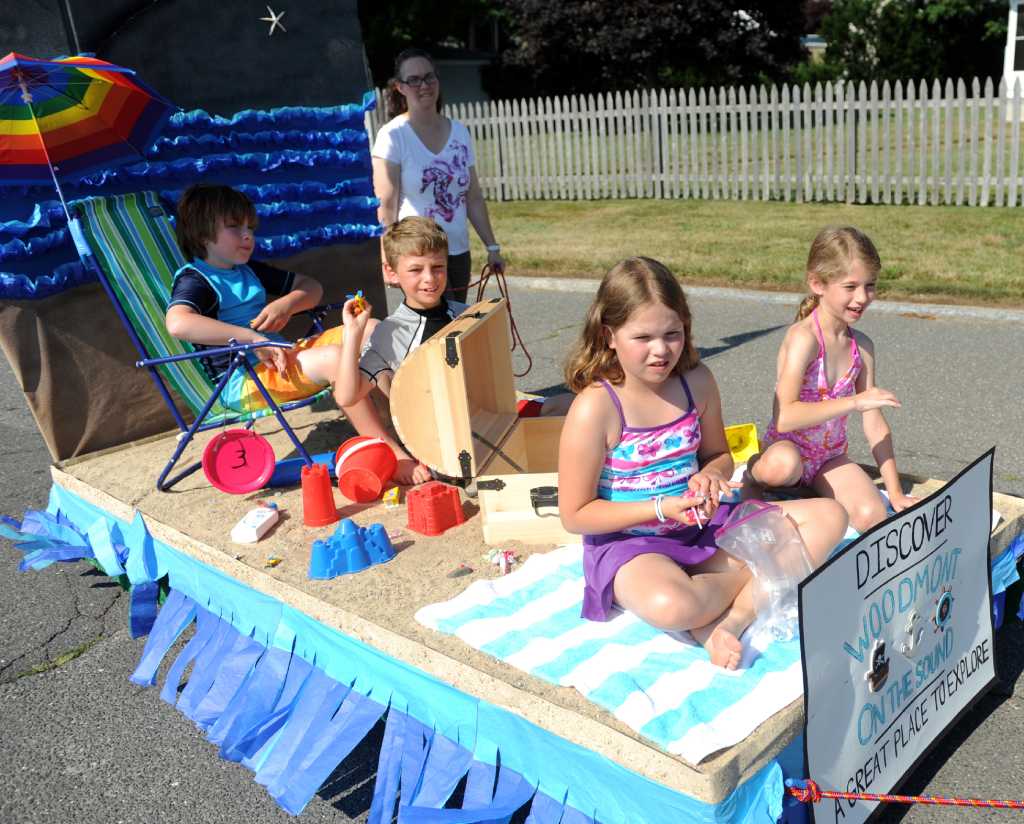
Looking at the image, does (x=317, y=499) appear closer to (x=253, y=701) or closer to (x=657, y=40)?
(x=253, y=701)

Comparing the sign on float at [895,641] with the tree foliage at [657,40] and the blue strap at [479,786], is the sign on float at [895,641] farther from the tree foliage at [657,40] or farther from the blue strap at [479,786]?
the tree foliage at [657,40]

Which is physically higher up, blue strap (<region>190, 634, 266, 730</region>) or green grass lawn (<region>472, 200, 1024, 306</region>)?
green grass lawn (<region>472, 200, 1024, 306</region>)

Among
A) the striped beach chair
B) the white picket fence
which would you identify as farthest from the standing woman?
the white picket fence

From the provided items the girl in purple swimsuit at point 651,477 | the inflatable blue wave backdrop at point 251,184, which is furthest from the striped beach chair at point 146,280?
the girl in purple swimsuit at point 651,477

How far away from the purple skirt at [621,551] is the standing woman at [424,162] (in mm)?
2224

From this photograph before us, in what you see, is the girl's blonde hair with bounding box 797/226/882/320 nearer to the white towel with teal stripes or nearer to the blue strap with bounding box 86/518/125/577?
the white towel with teal stripes

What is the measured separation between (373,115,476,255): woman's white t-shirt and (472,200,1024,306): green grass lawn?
9.71 ft

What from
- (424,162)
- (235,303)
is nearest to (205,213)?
(235,303)

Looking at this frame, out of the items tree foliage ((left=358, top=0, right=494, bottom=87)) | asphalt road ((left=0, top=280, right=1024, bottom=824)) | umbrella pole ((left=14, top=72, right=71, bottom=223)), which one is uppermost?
tree foliage ((left=358, top=0, right=494, bottom=87))

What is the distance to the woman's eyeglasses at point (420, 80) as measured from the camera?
190 inches

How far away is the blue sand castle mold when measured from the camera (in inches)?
127

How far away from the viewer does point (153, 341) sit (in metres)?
4.34

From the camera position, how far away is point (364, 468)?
3.87 m

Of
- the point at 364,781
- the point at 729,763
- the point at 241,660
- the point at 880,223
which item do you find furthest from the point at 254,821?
the point at 880,223
